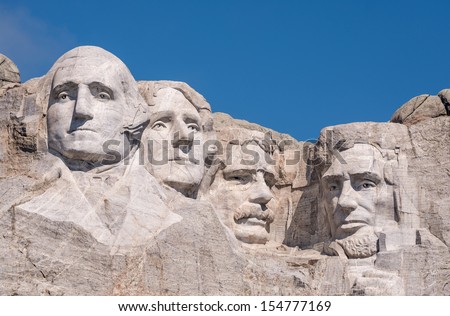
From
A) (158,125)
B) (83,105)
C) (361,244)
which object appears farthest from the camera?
(158,125)

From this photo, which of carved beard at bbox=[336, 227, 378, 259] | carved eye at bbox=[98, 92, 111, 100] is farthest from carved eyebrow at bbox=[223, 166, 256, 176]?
carved eye at bbox=[98, 92, 111, 100]

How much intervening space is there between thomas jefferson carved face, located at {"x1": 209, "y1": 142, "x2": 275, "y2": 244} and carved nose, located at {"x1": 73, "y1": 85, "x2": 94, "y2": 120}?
2.41 metres

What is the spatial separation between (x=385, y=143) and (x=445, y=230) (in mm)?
1354

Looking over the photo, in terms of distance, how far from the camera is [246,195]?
2464 centimetres

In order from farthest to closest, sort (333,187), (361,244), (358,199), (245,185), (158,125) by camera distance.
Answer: (245,185)
(333,187)
(358,199)
(158,125)
(361,244)

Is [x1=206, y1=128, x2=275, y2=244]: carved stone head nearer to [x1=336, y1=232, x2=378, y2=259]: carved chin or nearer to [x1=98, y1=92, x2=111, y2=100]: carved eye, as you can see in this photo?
[x1=336, y1=232, x2=378, y2=259]: carved chin

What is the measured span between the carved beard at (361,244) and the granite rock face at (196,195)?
0.02 m

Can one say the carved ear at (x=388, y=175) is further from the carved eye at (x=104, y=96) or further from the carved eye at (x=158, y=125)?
the carved eye at (x=104, y=96)

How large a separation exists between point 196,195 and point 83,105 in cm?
213

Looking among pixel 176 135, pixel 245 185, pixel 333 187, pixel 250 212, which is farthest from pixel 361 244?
pixel 176 135

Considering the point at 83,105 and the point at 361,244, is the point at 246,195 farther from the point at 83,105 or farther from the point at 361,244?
the point at 83,105

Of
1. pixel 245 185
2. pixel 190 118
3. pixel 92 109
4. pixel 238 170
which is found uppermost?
pixel 190 118

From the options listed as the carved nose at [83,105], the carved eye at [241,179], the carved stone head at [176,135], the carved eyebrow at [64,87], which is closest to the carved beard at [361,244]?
the carved eye at [241,179]

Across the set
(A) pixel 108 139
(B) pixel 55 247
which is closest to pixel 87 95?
(A) pixel 108 139
